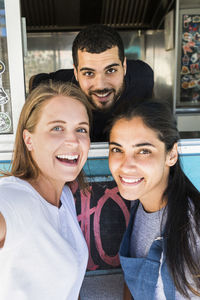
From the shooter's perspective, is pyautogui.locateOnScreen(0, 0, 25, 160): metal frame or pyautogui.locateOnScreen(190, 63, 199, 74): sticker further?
pyautogui.locateOnScreen(190, 63, 199, 74): sticker

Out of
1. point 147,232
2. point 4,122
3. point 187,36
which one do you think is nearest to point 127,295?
point 147,232

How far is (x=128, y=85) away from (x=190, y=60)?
7.49 feet

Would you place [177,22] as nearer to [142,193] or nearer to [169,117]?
[169,117]

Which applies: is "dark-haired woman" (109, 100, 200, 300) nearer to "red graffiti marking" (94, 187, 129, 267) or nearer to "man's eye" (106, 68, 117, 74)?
"red graffiti marking" (94, 187, 129, 267)

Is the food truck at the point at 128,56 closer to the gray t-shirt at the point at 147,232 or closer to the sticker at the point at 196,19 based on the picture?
the sticker at the point at 196,19

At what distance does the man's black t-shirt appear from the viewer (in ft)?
6.76

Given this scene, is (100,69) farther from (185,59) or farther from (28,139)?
(185,59)

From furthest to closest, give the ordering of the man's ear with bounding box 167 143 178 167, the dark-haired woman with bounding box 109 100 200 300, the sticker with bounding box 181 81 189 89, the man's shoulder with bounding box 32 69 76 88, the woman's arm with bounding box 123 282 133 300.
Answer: the sticker with bounding box 181 81 189 89, the man's shoulder with bounding box 32 69 76 88, the woman's arm with bounding box 123 282 133 300, the man's ear with bounding box 167 143 178 167, the dark-haired woman with bounding box 109 100 200 300

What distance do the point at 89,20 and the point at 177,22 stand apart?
1362 millimetres

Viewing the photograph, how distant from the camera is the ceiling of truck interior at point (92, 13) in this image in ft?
13.0

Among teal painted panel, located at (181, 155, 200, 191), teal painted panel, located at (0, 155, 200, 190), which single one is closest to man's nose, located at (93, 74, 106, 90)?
teal painted panel, located at (0, 155, 200, 190)

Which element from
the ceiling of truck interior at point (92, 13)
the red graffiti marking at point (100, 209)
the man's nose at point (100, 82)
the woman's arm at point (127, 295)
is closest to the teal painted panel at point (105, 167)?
the red graffiti marking at point (100, 209)

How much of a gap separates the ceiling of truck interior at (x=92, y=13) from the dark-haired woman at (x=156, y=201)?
3.08 m

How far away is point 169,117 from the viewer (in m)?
1.37
